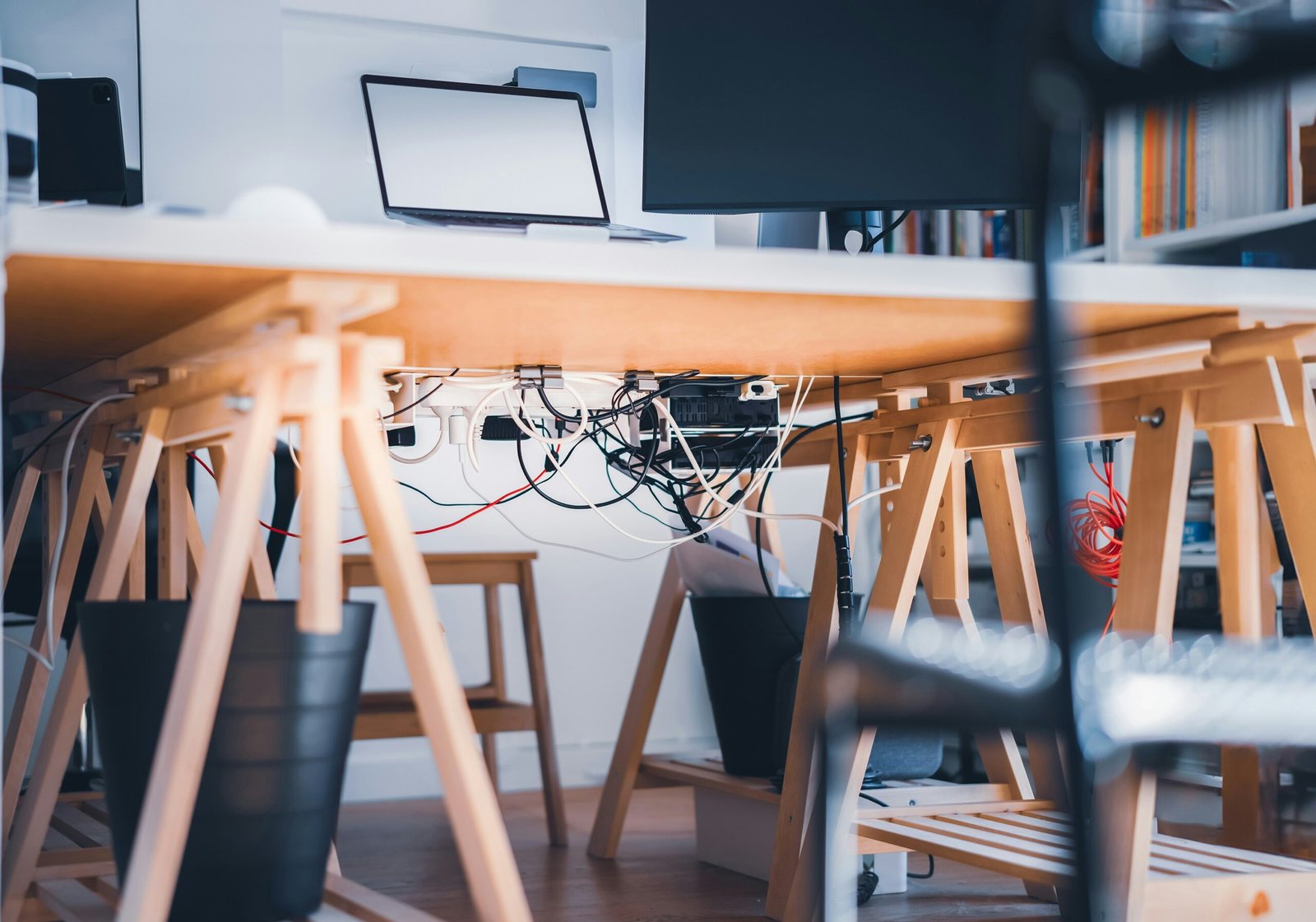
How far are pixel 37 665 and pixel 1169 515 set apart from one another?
1.25m

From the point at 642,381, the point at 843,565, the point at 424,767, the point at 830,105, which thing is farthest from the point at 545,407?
the point at 424,767

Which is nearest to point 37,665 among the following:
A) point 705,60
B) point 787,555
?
point 705,60

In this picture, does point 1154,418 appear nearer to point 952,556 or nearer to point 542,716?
point 952,556

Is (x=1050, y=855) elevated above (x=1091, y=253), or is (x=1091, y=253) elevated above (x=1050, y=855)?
(x=1091, y=253)

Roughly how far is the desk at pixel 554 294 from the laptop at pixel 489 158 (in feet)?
0.67

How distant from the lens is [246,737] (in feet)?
3.34

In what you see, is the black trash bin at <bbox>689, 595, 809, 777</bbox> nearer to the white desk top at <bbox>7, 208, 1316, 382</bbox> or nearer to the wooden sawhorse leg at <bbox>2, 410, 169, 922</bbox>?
the white desk top at <bbox>7, 208, 1316, 382</bbox>

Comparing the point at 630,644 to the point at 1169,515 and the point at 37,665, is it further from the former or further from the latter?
the point at 1169,515

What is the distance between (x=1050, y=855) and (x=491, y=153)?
1.03 metres

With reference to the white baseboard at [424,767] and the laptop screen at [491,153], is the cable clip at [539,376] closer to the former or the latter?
the laptop screen at [491,153]

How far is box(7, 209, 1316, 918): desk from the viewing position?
84cm

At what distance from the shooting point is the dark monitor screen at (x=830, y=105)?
4.77ft

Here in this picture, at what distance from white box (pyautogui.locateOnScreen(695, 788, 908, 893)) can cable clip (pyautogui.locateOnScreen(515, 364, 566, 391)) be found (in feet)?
2.41

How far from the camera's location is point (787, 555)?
10.9 feet
